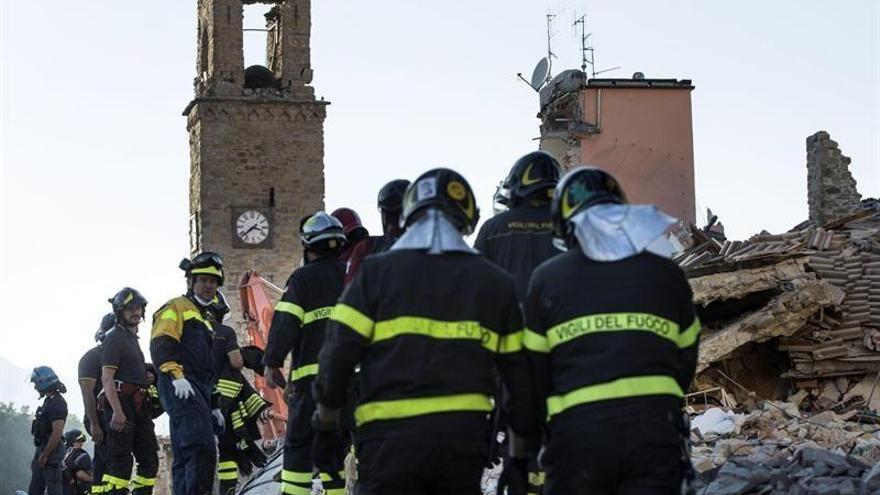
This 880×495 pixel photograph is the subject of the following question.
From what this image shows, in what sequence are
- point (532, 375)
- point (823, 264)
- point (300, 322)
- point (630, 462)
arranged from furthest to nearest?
point (823, 264)
point (300, 322)
point (532, 375)
point (630, 462)

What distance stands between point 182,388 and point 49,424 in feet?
18.7

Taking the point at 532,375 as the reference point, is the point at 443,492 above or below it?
below

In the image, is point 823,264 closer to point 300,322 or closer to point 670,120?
point 300,322

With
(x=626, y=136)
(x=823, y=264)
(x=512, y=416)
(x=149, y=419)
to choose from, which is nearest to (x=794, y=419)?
(x=823, y=264)

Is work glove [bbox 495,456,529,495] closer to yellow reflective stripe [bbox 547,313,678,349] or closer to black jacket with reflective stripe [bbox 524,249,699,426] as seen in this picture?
black jacket with reflective stripe [bbox 524,249,699,426]

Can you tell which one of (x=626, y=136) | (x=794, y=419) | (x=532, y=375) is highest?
(x=626, y=136)

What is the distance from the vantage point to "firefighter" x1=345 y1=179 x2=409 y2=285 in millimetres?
10078

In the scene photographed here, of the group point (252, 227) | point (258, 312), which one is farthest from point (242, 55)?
point (258, 312)

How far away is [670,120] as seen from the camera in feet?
128

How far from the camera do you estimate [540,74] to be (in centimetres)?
3816

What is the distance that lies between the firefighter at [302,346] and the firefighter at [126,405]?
11.2ft

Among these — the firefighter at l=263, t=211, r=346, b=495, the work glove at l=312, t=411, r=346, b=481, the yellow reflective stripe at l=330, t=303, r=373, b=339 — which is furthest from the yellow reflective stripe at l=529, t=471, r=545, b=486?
the firefighter at l=263, t=211, r=346, b=495

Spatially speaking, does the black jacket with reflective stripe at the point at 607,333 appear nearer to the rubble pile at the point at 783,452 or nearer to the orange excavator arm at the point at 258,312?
the rubble pile at the point at 783,452

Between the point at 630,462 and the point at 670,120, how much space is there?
33.1 metres
